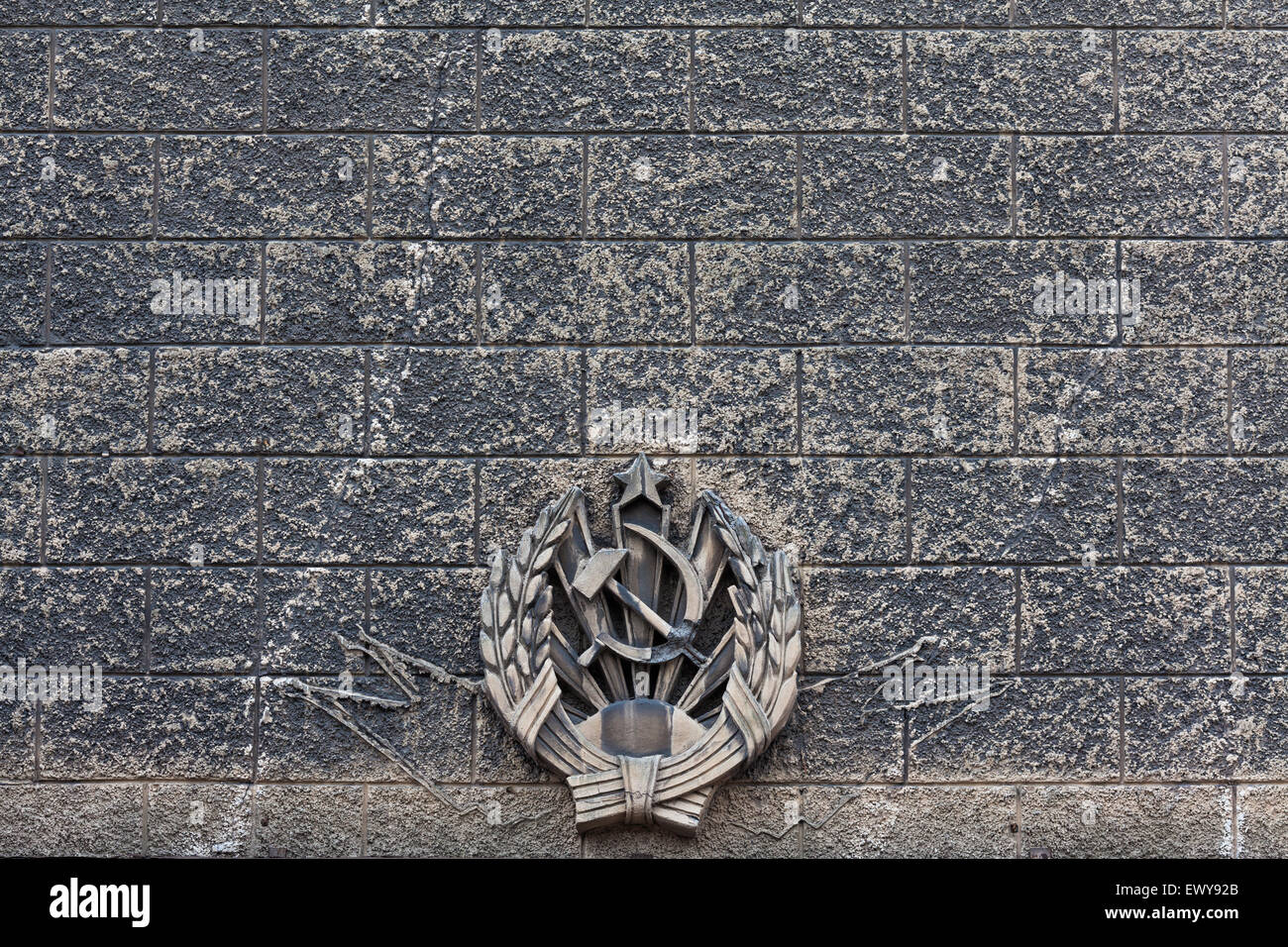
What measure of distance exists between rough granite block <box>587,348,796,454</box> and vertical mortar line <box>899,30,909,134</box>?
1.05m

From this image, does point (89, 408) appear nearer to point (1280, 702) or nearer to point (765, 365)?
point (765, 365)

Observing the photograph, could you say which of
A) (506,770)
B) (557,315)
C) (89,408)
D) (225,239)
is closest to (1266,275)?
(557,315)

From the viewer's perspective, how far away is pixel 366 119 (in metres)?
5.66

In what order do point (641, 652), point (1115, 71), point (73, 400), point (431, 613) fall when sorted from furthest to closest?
point (1115, 71)
point (73, 400)
point (431, 613)
point (641, 652)

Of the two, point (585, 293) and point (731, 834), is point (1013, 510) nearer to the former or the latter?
point (731, 834)

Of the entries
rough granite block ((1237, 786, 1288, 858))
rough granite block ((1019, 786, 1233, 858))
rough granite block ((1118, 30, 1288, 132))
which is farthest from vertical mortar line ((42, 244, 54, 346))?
rough granite block ((1237, 786, 1288, 858))

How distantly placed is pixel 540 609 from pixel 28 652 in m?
1.94

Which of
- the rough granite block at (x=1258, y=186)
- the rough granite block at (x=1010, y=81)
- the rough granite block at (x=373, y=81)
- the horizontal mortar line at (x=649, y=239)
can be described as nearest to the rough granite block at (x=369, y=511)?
the horizontal mortar line at (x=649, y=239)

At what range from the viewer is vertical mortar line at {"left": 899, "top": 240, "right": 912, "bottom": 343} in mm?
5602

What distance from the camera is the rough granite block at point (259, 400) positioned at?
219 inches

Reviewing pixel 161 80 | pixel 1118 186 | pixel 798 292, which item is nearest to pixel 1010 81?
pixel 1118 186

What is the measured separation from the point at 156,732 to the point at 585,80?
297 cm

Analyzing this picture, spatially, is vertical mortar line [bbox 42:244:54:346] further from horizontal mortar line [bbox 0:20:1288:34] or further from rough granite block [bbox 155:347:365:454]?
horizontal mortar line [bbox 0:20:1288:34]

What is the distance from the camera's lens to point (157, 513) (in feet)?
18.2
